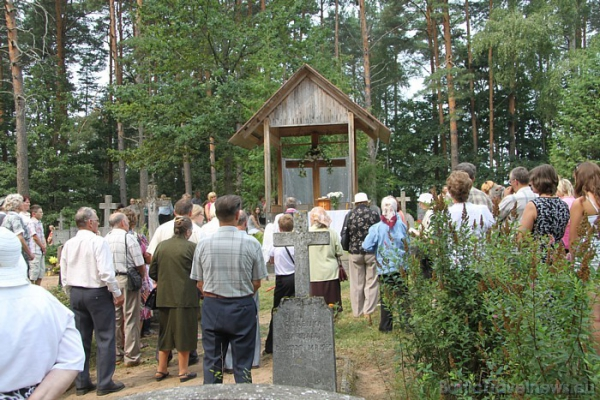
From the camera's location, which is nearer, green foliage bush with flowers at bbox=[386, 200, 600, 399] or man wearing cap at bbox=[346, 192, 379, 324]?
green foliage bush with flowers at bbox=[386, 200, 600, 399]

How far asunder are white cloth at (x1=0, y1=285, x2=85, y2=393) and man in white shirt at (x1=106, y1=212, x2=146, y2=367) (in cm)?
418

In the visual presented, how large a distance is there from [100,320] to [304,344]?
2281mm

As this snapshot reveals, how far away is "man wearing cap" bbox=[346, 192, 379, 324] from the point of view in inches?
307

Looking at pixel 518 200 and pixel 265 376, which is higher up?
pixel 518 200

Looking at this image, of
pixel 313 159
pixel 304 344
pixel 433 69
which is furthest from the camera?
pixel 433 69

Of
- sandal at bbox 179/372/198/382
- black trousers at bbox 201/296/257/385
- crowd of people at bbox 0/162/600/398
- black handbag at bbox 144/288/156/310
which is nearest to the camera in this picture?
crowd of people at bbox 0/162/600/398

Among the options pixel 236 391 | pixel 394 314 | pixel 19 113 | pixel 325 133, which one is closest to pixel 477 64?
pixel 325 133

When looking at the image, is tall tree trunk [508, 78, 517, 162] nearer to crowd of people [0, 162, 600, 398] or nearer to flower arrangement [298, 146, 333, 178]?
flower arrangement [298, 146, 333, 178]

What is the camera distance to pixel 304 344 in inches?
187

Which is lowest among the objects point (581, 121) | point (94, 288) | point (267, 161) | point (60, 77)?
point (94, 288)

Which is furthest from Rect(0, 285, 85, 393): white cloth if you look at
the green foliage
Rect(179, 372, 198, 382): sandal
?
Result: the green foliage

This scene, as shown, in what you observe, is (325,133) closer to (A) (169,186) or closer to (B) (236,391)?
(B) (236,391)

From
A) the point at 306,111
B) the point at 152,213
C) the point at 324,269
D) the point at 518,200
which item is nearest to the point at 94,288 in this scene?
the point at 324,269

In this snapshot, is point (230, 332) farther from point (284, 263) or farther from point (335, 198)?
point (335, 198)
